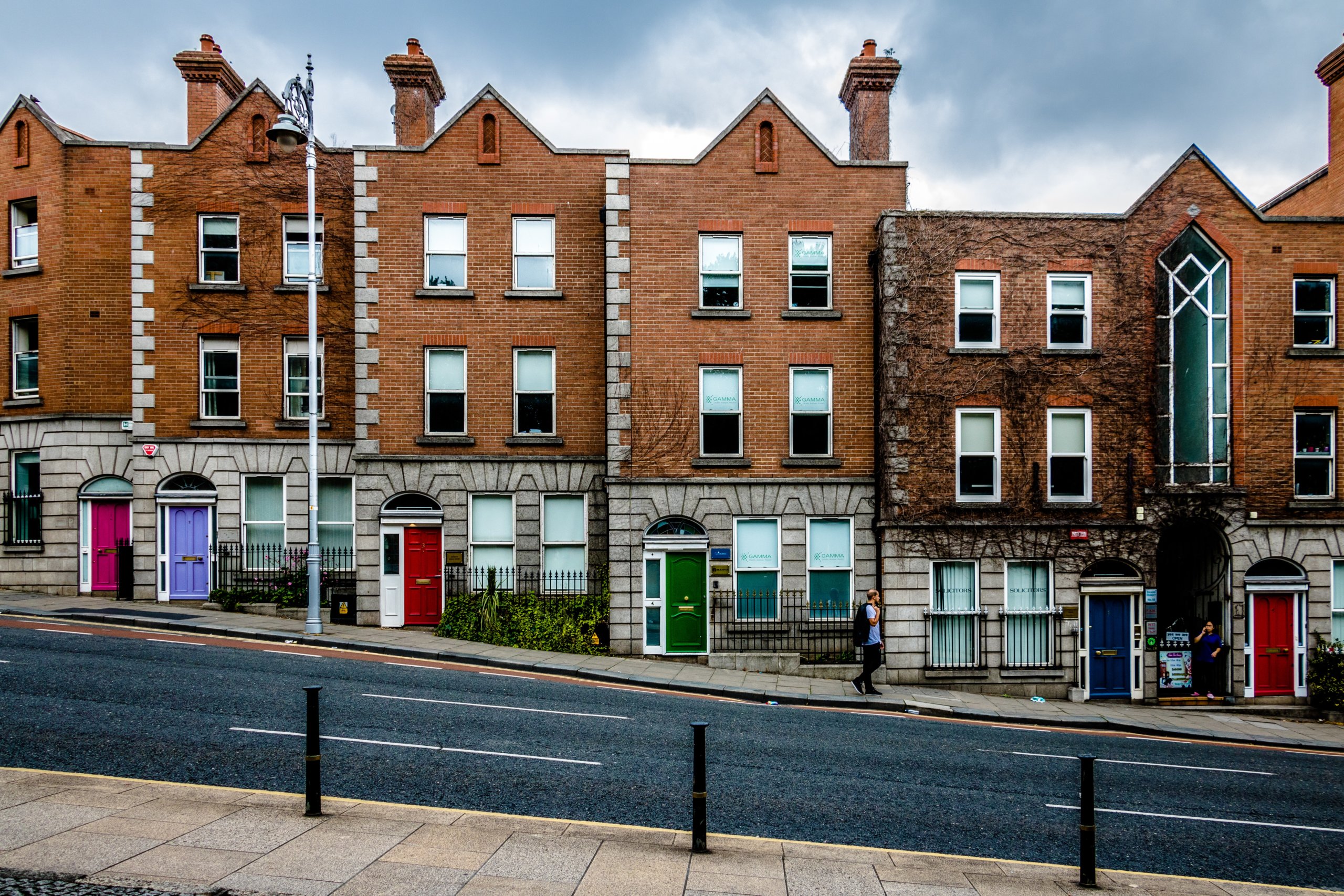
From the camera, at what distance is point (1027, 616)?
735 inches

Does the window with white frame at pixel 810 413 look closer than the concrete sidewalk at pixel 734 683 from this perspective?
No

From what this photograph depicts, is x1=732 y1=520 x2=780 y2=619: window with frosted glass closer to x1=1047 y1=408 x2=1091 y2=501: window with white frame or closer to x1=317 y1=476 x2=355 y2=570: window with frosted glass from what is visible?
x1=1047 y1=408 x2=1091 y2=501: window with white frame

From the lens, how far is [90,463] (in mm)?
21031

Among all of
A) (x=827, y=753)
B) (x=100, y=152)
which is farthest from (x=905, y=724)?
(x=100, y=152)

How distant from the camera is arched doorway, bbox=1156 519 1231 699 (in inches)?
742

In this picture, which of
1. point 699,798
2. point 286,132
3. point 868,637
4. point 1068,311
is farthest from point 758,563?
point 286,132

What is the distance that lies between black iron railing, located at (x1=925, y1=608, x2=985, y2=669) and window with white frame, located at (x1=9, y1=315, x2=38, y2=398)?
76.2ft

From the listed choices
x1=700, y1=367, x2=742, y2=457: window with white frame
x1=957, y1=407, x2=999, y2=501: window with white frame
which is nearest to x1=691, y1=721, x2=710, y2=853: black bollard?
x1=700, y1=367, x2=742, y2=457: window with white frame

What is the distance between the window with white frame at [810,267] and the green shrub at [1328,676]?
44.5 feet

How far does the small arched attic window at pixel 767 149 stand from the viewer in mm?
19328

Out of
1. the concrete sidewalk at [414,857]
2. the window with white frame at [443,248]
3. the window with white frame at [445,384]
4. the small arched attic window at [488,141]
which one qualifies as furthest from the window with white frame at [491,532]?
the concrete sidewalk at [414,857]

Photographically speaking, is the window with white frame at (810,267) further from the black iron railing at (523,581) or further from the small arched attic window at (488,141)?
the black iron railing at (523,581)

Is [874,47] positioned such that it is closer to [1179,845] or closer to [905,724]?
[905,724]

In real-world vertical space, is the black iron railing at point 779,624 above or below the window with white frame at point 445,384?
below
